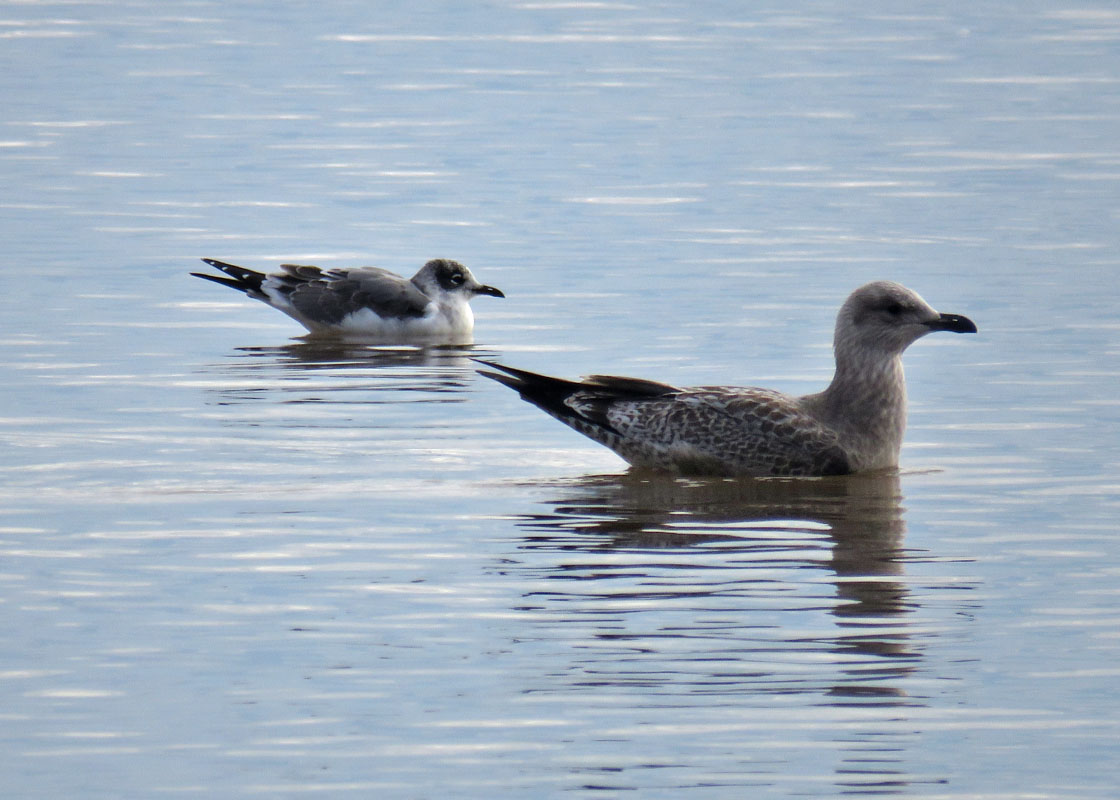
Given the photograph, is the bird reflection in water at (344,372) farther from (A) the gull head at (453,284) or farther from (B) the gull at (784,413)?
(B) the gull at (784,413)

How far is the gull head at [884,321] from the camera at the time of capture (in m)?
12.1

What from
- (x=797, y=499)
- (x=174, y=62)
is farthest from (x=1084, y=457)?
(x=174, y=62)

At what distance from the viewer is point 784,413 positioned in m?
11.9

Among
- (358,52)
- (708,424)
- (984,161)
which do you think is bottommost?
(708,424)

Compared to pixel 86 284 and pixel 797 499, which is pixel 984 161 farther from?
pixel 797 499

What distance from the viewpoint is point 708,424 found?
11.9 m

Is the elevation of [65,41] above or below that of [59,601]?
above

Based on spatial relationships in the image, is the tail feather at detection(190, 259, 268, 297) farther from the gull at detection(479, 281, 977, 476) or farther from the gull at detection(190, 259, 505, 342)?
the gull at detection(479, 281, 977, 476)

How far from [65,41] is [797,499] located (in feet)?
100

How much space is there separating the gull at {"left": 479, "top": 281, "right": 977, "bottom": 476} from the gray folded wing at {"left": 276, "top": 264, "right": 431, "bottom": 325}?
529 cm

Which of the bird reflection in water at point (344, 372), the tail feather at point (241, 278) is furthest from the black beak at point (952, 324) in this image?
the tail feather at point (241, 278)

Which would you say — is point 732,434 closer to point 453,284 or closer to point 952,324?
point 952,324

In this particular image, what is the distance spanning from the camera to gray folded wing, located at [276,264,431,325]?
692 inches

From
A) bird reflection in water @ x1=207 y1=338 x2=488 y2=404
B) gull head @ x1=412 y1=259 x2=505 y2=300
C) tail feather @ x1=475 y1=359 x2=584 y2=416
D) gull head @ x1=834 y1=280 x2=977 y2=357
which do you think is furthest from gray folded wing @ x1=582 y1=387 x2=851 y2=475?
gull head @ x1=412 y1=259 x2=505 y2=300
